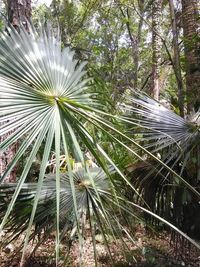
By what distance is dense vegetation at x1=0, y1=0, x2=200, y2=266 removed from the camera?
6.02 ft

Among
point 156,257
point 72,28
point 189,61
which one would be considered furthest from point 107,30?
point 156,257

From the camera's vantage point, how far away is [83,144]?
3.84m

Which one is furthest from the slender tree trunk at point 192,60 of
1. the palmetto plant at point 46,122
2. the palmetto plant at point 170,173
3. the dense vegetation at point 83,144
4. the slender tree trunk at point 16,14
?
the palmetto plant at point 46,122

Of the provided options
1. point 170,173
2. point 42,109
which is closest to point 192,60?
point 170,173

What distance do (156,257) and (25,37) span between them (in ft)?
12.1

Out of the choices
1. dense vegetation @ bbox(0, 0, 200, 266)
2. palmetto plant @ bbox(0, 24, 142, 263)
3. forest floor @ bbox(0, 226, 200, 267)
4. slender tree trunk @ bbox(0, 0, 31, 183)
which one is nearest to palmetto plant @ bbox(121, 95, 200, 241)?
dense vegetation @ bbox(0, 0, 200, 266)

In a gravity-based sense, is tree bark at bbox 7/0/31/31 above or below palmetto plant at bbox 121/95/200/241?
above

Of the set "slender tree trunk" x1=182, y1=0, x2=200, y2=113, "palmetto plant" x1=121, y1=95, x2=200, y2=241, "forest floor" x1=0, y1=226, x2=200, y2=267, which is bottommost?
"forest floor" x1=0, y1=226, x2=200, y2=267

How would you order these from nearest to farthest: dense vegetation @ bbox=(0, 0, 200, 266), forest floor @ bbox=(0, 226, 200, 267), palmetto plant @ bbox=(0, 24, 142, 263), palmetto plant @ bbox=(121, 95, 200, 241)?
palmetto plant @ bbox=(0, 24, 142, 263)
dense vegetation @ bbox=(0, 0, 200, 266)
palmetto plant @ bbox=(121, 95, 200, 241)
forest floor @ bbox=(0, 226, 200, 267)

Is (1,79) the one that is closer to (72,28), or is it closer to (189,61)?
(189,61)

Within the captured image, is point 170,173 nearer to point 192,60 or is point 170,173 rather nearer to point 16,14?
point 192,60

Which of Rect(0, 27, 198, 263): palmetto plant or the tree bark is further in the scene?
the tree bark

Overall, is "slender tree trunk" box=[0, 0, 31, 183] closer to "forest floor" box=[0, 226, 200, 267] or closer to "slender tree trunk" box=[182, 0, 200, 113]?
"forest floor" box=[0, 226, 200, 267]

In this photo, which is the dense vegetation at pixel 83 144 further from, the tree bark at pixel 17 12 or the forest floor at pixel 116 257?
the forest floor at pixel 116 257
